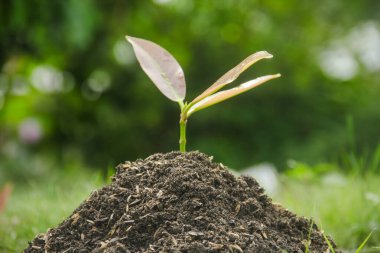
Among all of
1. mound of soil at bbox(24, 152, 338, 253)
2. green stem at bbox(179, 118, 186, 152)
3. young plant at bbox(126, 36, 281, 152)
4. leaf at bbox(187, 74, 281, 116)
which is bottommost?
mound of soil at bbox(24, 152, 338, 253)

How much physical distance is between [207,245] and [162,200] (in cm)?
21

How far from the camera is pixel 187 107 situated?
70.3 inches

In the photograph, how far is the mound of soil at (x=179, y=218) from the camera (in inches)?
58.4

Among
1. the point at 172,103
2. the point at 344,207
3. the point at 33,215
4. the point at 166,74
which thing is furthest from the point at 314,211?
the point at 172,103

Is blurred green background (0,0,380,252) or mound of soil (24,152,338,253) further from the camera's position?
blurred green background (0,0,380,252)

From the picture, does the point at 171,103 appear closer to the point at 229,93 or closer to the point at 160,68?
the point at 160,68

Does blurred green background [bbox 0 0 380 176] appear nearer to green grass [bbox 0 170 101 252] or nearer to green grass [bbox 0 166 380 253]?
green grass [bbox 0 166 380 253]

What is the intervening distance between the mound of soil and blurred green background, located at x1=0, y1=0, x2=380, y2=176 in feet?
15.9

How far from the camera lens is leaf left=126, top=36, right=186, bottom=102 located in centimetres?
182

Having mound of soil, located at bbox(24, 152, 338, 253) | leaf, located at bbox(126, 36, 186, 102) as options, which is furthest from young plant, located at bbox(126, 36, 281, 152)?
mound of soil, located at bbox(24, 152, 338, 253)

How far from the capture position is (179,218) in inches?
60.5

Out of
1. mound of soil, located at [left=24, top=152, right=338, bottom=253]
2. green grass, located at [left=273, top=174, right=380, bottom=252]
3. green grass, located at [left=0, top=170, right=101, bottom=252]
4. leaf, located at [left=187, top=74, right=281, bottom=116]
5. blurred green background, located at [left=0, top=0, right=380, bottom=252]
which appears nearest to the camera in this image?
mound of soil, located at [left=24, top=152, right=338, bottom=253]

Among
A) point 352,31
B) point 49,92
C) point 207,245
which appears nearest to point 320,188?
point 207,245

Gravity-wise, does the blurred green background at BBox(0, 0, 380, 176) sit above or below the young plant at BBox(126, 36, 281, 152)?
above
